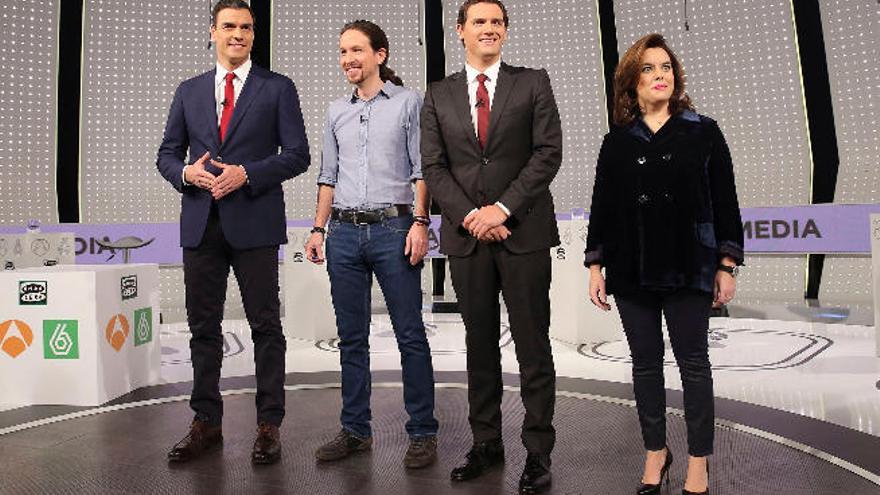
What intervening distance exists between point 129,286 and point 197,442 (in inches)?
53.5

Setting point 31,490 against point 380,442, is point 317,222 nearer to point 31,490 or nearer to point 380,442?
point 380,442

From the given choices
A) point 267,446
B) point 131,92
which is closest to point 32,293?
point 267,446

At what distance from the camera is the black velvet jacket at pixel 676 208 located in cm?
170

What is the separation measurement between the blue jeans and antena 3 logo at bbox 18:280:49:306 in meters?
1.67

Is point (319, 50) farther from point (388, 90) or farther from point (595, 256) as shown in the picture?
point (595, 256)

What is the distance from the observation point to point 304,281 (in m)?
5.25

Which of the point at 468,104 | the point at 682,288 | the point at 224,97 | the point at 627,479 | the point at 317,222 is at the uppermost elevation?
the point at 224,97

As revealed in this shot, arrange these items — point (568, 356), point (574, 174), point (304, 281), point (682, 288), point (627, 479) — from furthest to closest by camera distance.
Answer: point (574, 174) < point (304, 281) < point (568, 356) < point (627, 479) < point (682, 288)

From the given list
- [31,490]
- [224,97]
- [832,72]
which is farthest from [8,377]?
[832,72]

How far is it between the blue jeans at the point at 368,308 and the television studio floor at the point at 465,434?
0.16 metres

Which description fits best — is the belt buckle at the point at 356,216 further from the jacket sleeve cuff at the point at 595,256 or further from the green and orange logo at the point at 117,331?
the green and orange logo at the point at 117,331

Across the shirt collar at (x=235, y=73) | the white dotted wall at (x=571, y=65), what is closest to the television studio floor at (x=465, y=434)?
Result: the shirt collar at (x=235, y=73)

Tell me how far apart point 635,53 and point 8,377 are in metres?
3.08

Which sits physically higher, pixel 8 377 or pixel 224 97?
pixel 224 97
